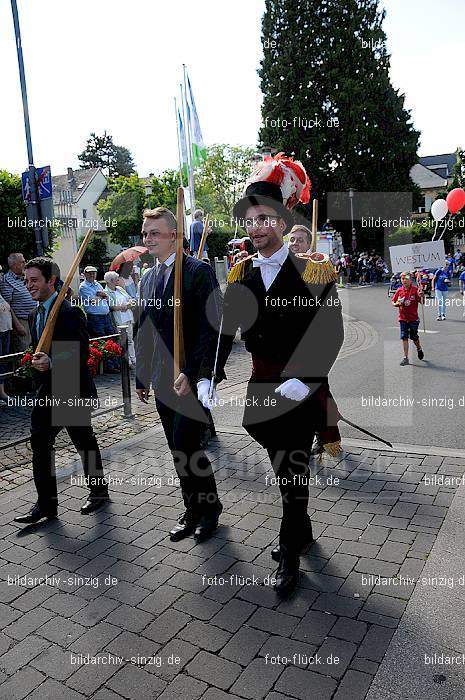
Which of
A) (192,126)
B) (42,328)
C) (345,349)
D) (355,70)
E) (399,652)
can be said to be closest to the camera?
(399,652)

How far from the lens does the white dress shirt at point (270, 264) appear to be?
3.39m

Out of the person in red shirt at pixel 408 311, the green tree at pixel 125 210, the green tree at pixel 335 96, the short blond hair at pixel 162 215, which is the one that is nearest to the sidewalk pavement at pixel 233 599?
the short blond hair at pixel 162 215

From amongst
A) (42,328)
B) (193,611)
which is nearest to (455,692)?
(193,611)

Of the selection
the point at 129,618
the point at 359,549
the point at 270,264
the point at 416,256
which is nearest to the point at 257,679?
the point at 129,618

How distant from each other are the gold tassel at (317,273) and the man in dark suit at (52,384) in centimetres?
197

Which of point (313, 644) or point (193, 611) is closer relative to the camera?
point (313, 644)

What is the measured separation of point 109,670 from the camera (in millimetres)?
2762

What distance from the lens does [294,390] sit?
124 inches

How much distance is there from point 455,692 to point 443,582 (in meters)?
0.85

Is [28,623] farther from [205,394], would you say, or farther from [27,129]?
[27,129]

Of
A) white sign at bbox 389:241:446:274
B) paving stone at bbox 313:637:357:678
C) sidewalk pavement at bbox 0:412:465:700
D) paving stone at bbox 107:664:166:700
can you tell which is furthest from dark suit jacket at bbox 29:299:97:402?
white sign at bbox 389:241:446:274

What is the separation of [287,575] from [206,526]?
34.4 inches

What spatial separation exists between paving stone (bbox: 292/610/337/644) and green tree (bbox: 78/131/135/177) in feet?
269

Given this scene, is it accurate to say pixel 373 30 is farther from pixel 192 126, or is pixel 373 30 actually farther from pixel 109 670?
pixel 109 670
